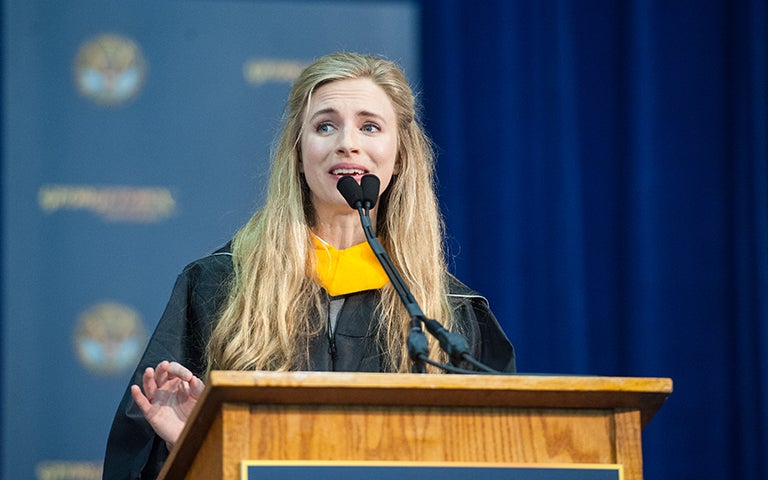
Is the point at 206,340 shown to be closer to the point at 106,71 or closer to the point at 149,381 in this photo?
the point at 149,381

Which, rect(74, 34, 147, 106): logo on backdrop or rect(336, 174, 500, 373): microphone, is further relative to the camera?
rect(74, 34, 147, 106): logo on backdrop

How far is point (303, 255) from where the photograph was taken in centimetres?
278

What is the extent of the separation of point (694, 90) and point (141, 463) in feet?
7.77

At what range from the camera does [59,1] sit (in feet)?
12.1

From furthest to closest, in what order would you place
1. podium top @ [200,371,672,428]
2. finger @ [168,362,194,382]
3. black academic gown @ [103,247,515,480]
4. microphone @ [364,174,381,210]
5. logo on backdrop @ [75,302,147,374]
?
1. logo on backdrop @ [75,302,147,374]
2. black academic gown @ [103,247,515,480]
3. microphone @ [364,174,381,210]
4. finger @ [168,362,194,382]
5. podium top @ [200,371,672,428]

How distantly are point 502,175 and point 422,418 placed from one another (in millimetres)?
2338

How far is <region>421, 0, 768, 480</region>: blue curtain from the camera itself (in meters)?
3.86

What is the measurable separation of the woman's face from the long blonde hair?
0.04m

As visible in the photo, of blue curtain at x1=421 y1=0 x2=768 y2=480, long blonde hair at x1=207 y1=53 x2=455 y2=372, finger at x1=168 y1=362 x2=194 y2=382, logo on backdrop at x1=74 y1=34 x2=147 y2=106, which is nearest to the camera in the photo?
finger at x1=168 y1=362 x2=194 y2=382

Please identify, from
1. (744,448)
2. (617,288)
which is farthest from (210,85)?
(744,448)

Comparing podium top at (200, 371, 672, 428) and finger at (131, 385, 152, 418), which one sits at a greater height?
finger at (131, 385, 152, 418)

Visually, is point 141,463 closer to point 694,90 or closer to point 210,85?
point 210,85

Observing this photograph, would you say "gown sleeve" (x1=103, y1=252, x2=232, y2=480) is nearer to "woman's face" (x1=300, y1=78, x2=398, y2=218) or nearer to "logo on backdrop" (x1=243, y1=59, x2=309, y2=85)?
"woman's face" (x1=300, y1=78, x2=398, y2=218)

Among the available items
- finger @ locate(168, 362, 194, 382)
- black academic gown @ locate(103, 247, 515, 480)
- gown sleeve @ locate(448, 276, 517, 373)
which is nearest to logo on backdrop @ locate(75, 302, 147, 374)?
black academic gown @ locate(103, 247, 515, 480)
